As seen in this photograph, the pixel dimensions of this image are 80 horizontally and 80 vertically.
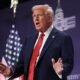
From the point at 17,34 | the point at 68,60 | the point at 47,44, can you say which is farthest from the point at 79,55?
the point at 17,34

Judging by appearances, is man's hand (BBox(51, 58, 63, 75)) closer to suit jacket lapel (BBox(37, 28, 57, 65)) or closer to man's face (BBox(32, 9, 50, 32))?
suit jacket lapel (BBox(37, 28, 57, 65))

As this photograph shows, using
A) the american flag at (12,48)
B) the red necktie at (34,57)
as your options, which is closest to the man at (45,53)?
the red necktie at (34,57)

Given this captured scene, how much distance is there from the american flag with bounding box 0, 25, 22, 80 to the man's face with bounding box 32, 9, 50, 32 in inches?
13.2

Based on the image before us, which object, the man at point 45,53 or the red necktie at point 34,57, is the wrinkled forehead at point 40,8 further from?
the red necktie at point 34,57

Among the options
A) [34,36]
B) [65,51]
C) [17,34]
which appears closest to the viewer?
[65,51]

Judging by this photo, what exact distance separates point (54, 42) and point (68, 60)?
0.20 m

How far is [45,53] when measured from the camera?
305 centimetres

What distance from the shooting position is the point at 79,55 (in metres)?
3.00

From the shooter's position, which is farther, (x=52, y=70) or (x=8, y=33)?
(x=8, y=33)

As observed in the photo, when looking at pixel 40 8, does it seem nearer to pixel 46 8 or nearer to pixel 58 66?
pixel 46 8

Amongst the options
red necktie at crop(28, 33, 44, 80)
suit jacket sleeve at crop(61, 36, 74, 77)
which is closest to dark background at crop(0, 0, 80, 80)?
suit jacket sleeve at crop(61, 36, 74, 77)

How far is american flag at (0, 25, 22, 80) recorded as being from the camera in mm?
3445

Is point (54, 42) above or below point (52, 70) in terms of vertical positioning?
above

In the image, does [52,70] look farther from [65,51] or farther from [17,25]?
[17,25]
